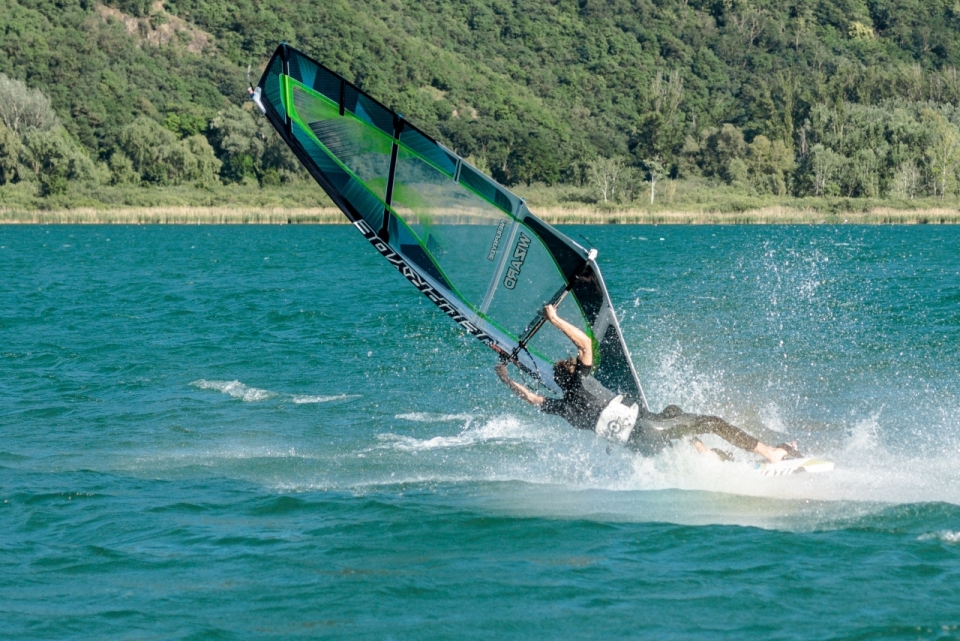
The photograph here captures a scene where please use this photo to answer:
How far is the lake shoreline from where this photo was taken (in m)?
57.7

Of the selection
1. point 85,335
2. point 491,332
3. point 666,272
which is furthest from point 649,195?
point 491,332

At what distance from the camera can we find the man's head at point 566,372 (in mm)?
8719

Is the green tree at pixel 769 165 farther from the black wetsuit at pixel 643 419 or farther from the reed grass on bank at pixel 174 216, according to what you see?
the black wetsuit at pixel 643 419

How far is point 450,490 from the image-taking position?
28.0ft

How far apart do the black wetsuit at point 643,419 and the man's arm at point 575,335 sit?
9cm

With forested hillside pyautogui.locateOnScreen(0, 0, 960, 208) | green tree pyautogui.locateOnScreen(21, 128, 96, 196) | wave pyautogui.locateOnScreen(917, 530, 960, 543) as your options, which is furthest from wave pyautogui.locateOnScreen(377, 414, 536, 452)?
forested hillside pyautogui.locateOnScreen(0, 0, 960, 208)

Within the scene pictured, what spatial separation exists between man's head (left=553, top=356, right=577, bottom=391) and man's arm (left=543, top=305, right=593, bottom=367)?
15 centimetres

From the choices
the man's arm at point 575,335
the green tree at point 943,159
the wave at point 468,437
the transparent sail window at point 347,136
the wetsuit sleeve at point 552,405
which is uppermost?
the transparent sail window at point 347,136

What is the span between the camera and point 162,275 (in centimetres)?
2927

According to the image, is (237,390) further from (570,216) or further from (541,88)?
(541,88)

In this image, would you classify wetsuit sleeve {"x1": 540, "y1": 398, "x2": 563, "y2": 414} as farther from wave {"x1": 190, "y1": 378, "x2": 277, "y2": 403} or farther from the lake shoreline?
the lake shoreline

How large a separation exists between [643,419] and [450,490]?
1.44m

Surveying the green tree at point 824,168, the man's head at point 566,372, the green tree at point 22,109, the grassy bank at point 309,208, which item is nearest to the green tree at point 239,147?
the grassy bank at point 309,208

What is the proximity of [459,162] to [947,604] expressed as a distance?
4.88m
